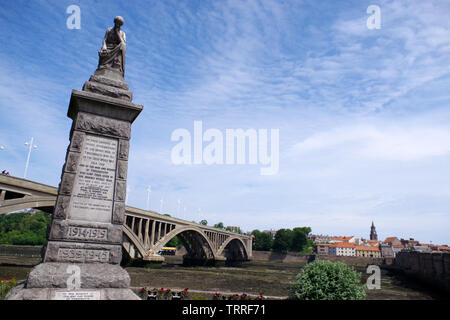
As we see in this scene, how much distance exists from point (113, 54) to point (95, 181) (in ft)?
14.9

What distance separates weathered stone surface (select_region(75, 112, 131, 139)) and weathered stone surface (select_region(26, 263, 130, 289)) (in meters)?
4.02

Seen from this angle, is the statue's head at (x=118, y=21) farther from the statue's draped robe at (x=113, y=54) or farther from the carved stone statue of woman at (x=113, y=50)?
the statue's draped robe at (x=113, y=54)

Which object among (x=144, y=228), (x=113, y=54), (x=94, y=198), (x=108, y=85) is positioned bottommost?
(x=144, y=228)

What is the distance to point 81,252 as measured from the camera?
27.9 feet

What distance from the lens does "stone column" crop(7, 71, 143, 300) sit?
7859 mm

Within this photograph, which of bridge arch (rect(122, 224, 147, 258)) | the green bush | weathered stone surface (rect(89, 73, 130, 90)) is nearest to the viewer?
weathered stone surface (rect(89, 73, 130, 90))

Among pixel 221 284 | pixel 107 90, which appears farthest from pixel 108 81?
pixel 221 284

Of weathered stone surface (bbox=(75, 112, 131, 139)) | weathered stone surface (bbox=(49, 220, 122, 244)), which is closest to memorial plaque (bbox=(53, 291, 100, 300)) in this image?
weathered stone surface (bbox=(49, 220, 122, 244))

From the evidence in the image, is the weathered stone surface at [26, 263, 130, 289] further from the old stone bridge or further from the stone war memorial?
the old stone bridge

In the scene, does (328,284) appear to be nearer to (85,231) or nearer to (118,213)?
(118,213)
